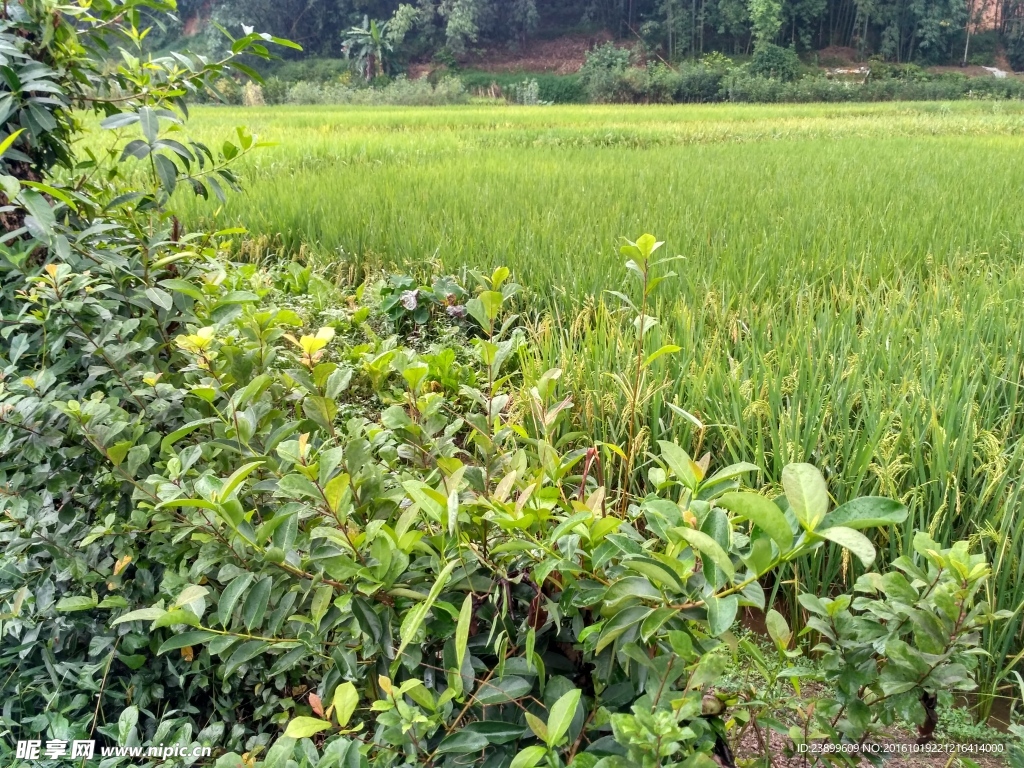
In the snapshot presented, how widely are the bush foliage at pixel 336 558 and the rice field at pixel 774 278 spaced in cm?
18

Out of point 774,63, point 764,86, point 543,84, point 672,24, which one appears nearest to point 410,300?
point 764,86

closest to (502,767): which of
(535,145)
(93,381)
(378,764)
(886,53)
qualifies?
(378,764)

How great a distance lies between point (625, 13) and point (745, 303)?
3707 cm

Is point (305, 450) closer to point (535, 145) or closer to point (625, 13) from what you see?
point (535, 145)

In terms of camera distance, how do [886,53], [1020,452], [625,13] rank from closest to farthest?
[1020,452] < [886,53] < [625,13]

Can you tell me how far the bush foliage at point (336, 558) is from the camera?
502mm

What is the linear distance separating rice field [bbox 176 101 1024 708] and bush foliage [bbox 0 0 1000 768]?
18cm

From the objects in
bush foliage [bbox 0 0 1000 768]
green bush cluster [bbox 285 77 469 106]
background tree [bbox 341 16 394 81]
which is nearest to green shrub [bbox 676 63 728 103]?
green bush cluster [bbox 285 77 469 106]

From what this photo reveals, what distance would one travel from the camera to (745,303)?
192cm

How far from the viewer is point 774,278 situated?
84.8 inches

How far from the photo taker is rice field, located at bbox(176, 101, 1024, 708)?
114cm

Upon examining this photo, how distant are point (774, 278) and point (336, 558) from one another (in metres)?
1.96

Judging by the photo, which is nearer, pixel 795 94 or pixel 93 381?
pixel 93 381

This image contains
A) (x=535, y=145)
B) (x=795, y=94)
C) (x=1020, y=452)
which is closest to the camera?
(x=1020, y=452)
